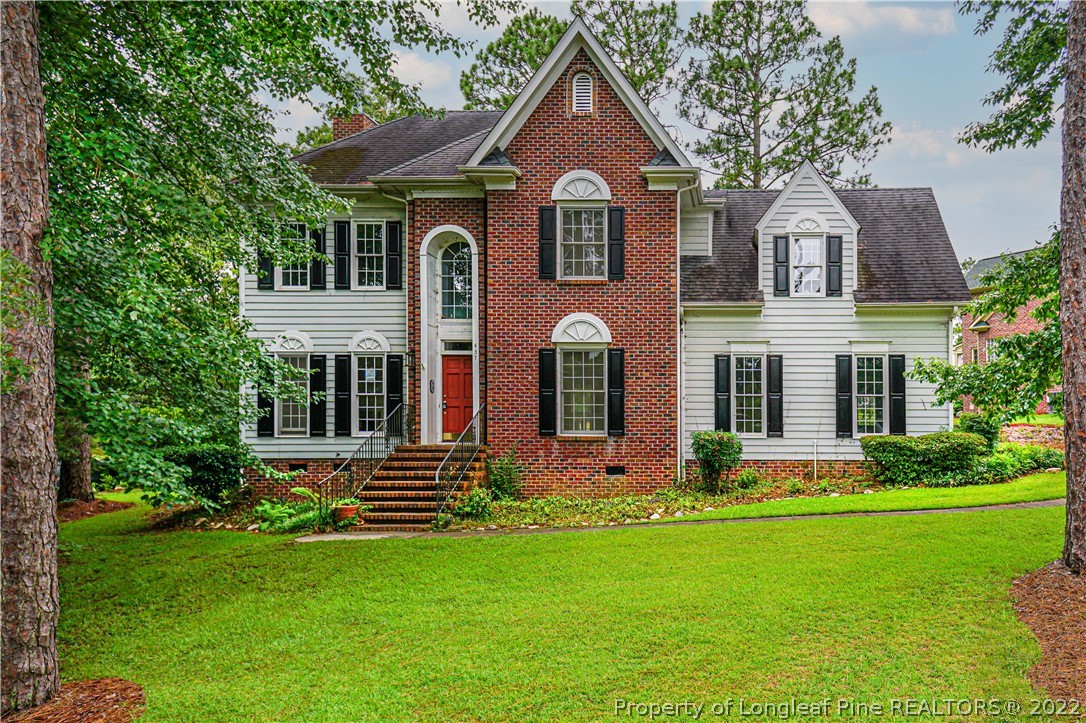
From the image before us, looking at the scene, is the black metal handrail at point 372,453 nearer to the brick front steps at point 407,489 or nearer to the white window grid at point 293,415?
the brick front steps at point 407,489

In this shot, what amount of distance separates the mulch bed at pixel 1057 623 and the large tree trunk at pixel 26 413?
25.4 ft

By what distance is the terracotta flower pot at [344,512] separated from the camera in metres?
12.1

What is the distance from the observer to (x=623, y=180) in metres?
14.4

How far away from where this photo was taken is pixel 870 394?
15.8 metres

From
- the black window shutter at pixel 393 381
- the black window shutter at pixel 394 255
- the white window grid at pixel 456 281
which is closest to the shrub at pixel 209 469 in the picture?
the black window shutter at pixel 393 381

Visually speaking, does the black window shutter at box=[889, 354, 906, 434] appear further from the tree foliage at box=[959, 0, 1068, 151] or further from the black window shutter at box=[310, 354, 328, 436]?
the black window shutter at box=[310, 354, 328, 436]

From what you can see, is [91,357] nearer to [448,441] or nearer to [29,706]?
[29,706]

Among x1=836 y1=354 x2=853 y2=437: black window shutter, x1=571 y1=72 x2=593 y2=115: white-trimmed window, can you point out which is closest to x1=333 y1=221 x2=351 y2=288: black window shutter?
x1=571 y1=72 x2=593 y2=115: white-trimmed window

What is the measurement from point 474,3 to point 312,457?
9910mm

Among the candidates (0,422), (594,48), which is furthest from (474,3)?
(0,422)

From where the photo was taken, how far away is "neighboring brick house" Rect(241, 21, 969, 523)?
1434 cm

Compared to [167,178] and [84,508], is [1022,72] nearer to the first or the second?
[167,178]

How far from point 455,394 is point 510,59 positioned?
47.8 ft

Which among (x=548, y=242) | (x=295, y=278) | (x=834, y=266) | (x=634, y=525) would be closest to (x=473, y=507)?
(x=634, y=525)
